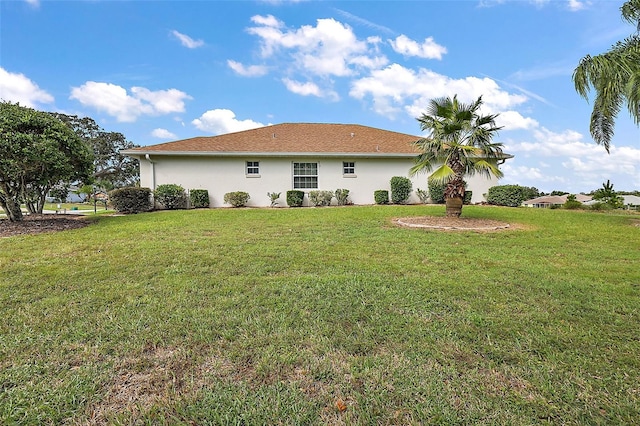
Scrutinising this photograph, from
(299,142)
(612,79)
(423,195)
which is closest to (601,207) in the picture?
(423,195)

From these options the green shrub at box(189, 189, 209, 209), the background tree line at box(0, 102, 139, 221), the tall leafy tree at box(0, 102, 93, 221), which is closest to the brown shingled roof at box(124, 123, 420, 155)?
the green shrub at box(189, 189, 209, 209)

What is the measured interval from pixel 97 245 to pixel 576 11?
1645cm

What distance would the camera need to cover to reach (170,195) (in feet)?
47.7

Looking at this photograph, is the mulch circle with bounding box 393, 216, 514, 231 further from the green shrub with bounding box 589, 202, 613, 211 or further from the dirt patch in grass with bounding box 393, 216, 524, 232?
the green shrub with bounding box 589, 202, 613, 211

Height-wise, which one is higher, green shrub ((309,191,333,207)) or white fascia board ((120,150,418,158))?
white fascia board ((120,150,418,158))

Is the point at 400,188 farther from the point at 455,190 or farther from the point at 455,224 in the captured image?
the point at 455,224

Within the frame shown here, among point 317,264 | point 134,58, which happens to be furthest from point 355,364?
point 134,58

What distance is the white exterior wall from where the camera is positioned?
15.3 metres

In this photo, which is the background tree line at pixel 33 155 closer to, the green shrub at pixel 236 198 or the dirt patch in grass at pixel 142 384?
the green shrub at pixel 236 198

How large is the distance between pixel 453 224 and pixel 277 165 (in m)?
9.66

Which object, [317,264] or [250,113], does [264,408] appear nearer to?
[317,264]

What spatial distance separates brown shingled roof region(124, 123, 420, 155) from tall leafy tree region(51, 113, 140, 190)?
27.8 metres

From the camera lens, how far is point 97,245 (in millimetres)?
6719

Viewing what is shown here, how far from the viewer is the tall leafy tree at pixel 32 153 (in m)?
8.55
